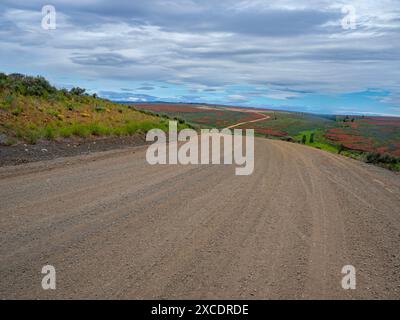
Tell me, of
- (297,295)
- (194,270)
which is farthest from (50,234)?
(297,295)

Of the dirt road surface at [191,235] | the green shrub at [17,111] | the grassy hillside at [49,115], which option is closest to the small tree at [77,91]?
the grassy hillside at [49,115]

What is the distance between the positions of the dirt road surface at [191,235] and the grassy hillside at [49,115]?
5.39 metres

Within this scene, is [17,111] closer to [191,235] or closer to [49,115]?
[49,115]

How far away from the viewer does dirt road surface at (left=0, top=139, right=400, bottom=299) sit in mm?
4934

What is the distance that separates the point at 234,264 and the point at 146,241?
135cm

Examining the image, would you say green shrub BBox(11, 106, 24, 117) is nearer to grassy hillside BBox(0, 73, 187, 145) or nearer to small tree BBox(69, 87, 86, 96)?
grassy hillside BBox(0, 73, 187, 145)

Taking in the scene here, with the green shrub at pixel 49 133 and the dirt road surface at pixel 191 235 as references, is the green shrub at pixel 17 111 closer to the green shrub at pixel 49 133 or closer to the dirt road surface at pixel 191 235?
the green shrub at pixel 49 133

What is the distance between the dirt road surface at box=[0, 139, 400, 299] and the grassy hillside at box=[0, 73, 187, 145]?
17.7ft

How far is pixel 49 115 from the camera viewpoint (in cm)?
1919

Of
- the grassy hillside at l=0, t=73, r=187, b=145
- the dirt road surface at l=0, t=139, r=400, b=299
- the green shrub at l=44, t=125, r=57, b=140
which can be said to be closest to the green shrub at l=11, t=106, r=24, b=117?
the grassy hillside at l=0, t=73, r=187, b=145

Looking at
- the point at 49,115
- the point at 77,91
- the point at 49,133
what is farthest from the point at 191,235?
the point at 77,91

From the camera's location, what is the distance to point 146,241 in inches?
244

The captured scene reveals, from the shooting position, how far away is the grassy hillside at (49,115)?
1603cm

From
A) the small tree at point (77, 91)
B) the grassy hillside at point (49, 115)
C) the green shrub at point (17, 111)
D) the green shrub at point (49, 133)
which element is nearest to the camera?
the grassy hillside at point (49, 115)
